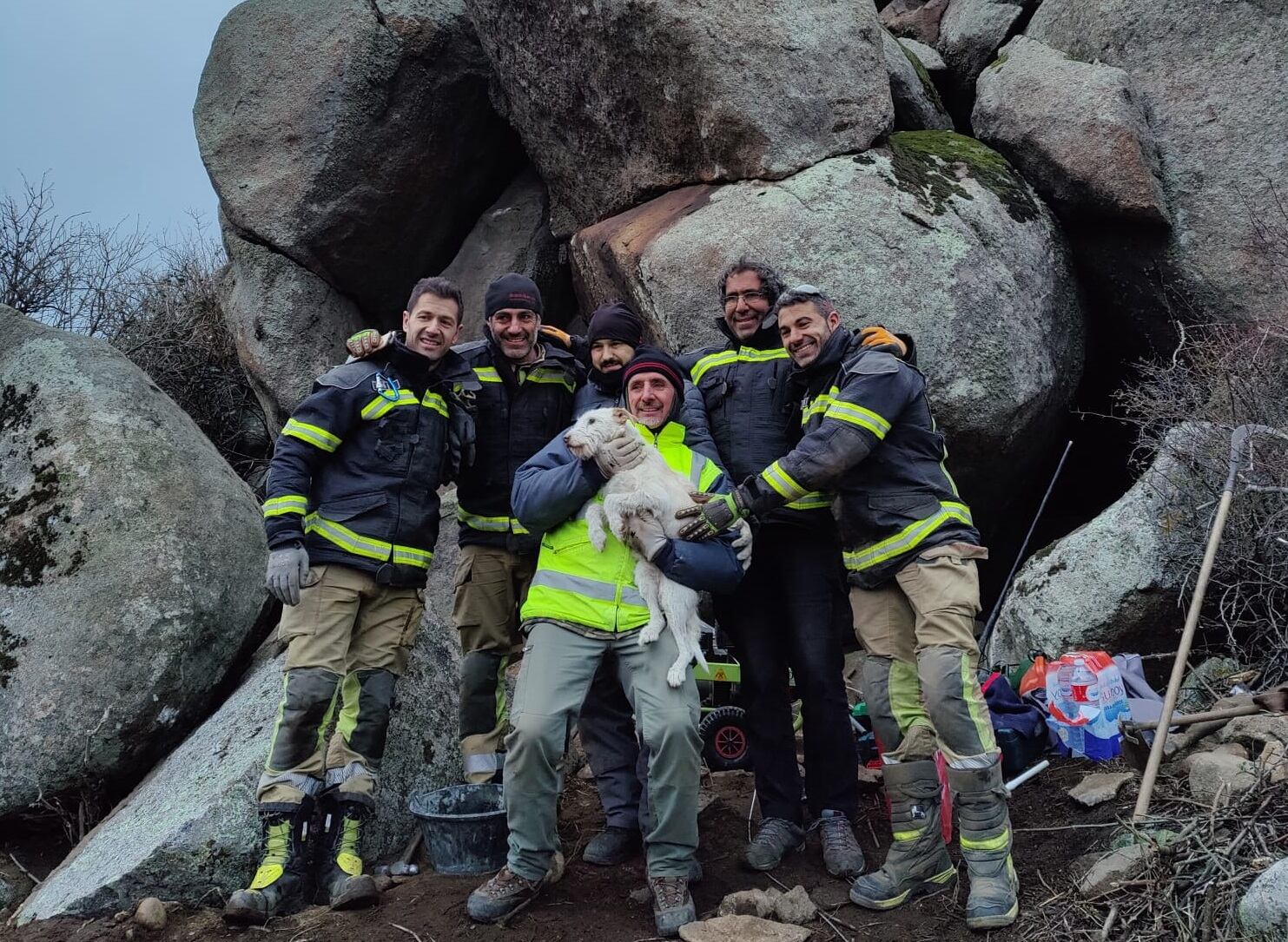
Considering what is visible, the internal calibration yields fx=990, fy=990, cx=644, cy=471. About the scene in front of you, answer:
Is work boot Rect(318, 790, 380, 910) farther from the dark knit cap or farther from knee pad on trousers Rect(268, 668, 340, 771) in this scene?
the dark knit cap

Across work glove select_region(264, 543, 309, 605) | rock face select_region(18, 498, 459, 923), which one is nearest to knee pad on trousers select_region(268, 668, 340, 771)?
work glove select_region(264, 543, 309, 605)

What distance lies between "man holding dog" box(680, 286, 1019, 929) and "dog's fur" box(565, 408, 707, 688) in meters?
0.14

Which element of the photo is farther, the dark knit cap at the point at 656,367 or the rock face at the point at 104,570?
the rock face at the point at 104,570

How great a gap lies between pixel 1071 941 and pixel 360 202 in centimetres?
792

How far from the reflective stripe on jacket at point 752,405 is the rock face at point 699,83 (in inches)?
95.2

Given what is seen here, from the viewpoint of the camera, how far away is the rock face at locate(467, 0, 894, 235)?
22.7ft

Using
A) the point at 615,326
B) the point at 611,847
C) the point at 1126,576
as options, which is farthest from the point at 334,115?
the point at 1126,576

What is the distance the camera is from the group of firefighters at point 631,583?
4.07 m

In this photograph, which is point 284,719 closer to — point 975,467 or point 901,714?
point 901,714

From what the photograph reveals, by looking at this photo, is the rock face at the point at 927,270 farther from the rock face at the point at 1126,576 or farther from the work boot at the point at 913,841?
the work boot at the point at 913,841

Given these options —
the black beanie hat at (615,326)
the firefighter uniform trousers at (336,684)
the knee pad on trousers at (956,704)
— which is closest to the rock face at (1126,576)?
the knee pad on trousers at (956,704)

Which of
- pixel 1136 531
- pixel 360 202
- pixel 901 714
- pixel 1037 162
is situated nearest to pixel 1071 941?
pixel 901 714

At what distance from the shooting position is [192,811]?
4.76 meters

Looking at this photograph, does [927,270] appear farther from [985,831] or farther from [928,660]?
[985,831]
